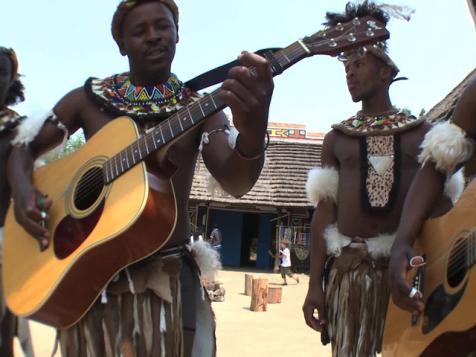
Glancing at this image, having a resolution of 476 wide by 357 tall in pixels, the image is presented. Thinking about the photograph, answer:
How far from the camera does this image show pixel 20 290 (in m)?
1.95

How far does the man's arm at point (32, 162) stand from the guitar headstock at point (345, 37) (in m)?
0.99

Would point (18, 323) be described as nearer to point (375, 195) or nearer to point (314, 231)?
point (314, 231)

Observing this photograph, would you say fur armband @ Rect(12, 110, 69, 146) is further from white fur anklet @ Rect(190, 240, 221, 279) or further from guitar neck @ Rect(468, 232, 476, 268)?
guitar neck @ Rect(468, 232, 476, 268)

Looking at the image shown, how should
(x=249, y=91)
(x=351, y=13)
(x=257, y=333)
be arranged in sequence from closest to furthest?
(x=249, y=91)
(x=351, y=13)
(x=257, y=333)

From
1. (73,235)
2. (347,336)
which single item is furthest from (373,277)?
(73,235)

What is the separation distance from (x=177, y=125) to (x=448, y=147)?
42.1 inches

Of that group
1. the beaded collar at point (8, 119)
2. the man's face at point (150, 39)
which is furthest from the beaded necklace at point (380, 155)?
the beaded collar at point (8, 119)

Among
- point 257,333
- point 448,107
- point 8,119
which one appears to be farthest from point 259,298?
point 8,119

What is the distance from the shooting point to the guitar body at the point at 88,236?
1723 millimetres

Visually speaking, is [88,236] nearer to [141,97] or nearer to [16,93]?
[141,97]

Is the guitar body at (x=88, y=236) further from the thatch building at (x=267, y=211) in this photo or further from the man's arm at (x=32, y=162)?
the thatch building at (x=267, y=211)

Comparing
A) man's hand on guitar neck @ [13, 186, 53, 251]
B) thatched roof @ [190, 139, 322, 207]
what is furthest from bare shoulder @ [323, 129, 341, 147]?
thatched roof @ [190, 139, 322, 207]

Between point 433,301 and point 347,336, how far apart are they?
0.95 metres

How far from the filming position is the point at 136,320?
186 cm
